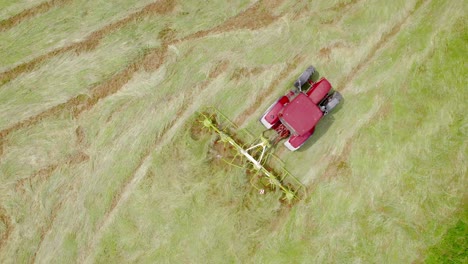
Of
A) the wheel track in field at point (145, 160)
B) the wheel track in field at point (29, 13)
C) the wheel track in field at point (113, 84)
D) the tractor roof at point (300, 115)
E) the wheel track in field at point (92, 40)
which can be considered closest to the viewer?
the tractor roof at point (300, 115)

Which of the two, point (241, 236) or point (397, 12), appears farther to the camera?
point (397, 12)

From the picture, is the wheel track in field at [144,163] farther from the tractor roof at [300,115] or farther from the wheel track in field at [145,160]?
the tractor roof at [300,115]

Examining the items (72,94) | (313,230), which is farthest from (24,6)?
(313,230)

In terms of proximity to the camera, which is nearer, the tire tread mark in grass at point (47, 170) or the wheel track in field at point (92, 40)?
the tire tread mark in grass at point (47, 170)

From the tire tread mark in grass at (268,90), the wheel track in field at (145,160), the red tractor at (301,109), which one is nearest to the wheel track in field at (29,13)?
the wheel track in field at (145,160)

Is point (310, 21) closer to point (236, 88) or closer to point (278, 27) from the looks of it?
point (278, 27)

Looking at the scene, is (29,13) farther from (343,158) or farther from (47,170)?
(343,158)

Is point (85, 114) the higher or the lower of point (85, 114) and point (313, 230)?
the higher
